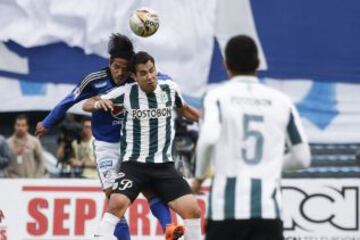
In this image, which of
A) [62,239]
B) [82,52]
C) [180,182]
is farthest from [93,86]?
[82,52]

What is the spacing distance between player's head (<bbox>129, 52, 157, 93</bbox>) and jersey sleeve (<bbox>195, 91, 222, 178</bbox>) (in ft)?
10.5

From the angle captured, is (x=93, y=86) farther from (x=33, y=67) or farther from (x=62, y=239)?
(x=33, y=67)

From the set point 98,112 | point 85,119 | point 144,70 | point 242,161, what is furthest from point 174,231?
point 85,119

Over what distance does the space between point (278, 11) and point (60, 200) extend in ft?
14.5

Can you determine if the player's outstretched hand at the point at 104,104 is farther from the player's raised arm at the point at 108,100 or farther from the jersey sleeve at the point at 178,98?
the jersey sleeve at the point at 178,98

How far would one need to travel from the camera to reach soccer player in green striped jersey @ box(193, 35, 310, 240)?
22.7 feet

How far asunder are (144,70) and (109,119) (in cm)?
85

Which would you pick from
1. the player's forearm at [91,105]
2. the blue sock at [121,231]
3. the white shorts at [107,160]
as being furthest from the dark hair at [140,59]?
the blue sock at [121,231]

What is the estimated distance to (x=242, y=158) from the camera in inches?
273

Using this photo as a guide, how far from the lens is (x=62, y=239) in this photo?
13.9 meters

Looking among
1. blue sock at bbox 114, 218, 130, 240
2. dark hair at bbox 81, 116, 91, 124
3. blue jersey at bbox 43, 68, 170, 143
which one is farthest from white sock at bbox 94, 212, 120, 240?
dark hair at bbox 81, 116, 91, 124

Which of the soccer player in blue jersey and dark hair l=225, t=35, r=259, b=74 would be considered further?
the soccer player in blue jersey

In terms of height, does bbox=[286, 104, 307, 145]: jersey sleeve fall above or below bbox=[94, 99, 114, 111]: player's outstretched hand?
below

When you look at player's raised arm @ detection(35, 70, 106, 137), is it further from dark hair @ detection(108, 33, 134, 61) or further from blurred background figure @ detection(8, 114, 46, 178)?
blurred background figure @ detection(8, 114, 46, 178)
